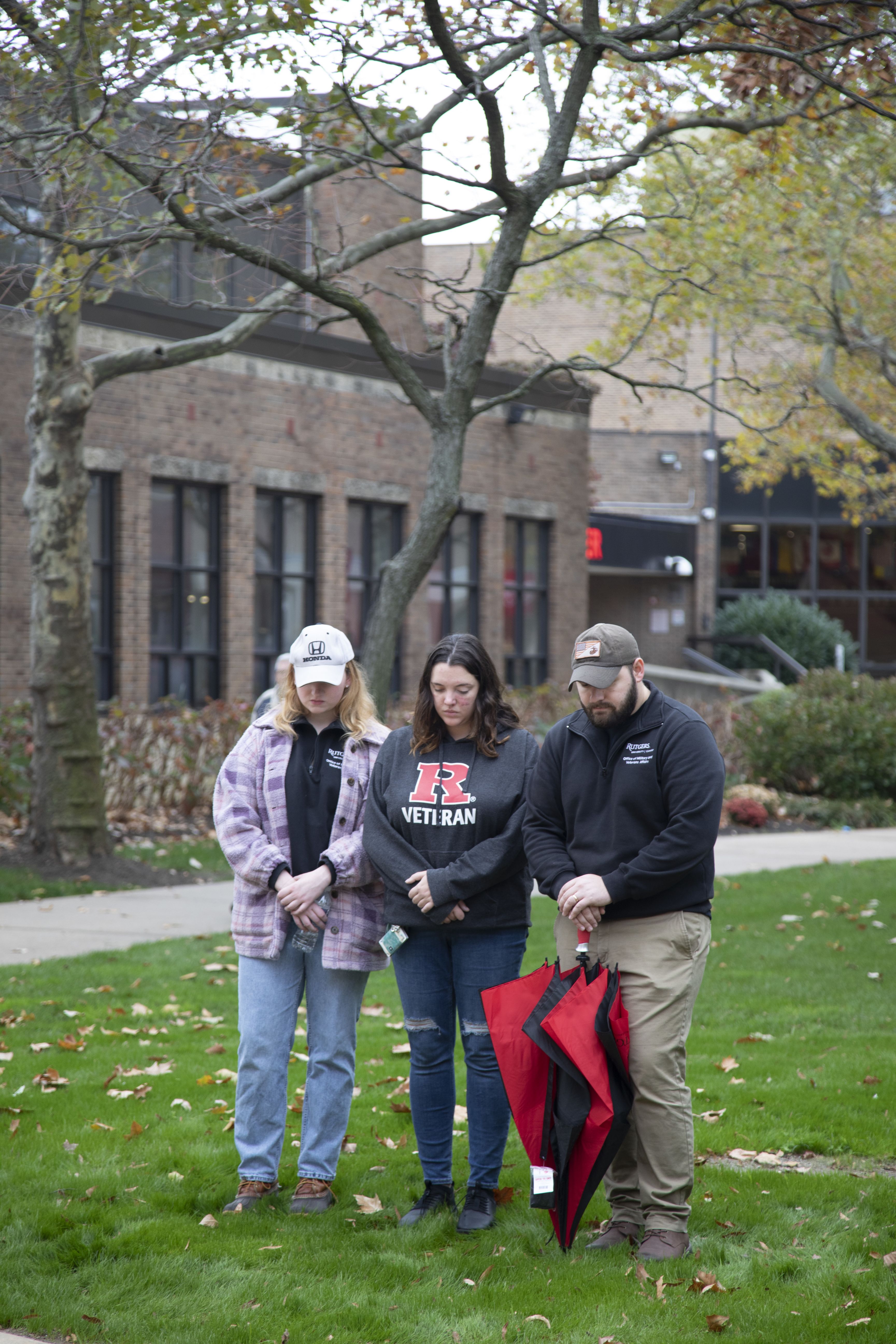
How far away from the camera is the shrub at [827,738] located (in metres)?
17.1

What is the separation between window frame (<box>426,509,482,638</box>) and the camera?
20688mm

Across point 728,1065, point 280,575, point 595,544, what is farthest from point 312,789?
point 595,544

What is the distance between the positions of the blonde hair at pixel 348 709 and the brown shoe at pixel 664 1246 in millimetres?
1922

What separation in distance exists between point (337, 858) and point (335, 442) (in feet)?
49.1

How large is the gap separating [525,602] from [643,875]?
59.3 feet

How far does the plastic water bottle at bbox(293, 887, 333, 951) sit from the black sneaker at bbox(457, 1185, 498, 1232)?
100 cm

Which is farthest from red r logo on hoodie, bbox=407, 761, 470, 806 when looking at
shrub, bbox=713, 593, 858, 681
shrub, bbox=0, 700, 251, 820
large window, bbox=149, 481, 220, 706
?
shrub, bbox=713, 593, 858, 681

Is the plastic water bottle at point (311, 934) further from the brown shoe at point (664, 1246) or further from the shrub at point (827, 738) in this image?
the shrub at point (827, 738)

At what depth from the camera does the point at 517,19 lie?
856cm

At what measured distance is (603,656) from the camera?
4.18m

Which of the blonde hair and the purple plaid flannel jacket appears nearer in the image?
the purple plaid flannel jacket

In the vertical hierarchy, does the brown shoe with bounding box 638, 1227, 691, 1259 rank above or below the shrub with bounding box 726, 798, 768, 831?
above

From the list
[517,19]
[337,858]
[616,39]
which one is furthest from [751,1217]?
[517,19]

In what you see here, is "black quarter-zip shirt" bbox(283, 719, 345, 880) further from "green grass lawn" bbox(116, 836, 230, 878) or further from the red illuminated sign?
the red illuminated sign
